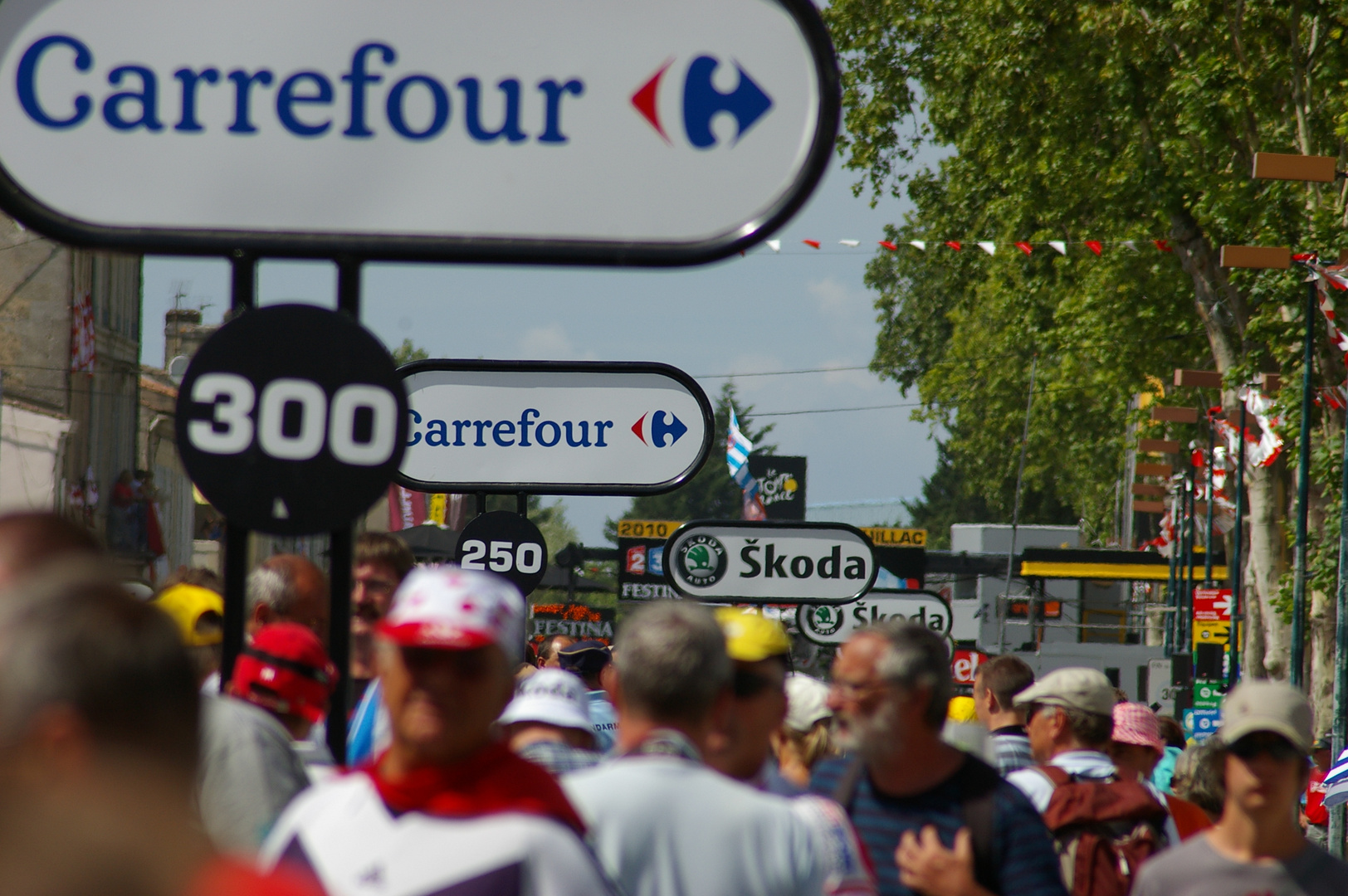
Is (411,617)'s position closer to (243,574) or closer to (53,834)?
(243,574)

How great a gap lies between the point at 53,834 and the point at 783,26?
8.43 ft

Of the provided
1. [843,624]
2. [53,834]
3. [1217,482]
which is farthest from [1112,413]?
[53,834]

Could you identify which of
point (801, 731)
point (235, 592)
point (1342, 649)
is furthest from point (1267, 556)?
point (235, 592)

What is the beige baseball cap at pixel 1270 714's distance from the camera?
4.16 metres

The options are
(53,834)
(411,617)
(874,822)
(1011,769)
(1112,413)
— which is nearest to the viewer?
(53,834)

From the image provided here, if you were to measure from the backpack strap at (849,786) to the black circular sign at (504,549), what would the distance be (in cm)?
536

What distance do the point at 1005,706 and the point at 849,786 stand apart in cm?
281

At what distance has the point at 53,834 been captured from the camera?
1245 millimetres

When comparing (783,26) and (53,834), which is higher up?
(783,26)

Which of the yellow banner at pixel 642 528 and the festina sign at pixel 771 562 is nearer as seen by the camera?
the festina sign at pixel 771 562

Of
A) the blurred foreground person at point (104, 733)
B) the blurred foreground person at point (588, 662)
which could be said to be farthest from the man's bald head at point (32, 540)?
the blurred foreground person at point (588, 662)

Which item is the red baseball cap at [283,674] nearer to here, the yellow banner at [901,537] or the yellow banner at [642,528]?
the yellow banner at [642,528]

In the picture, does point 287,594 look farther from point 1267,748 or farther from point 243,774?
point 1267,748

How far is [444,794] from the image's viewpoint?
8.23ft
